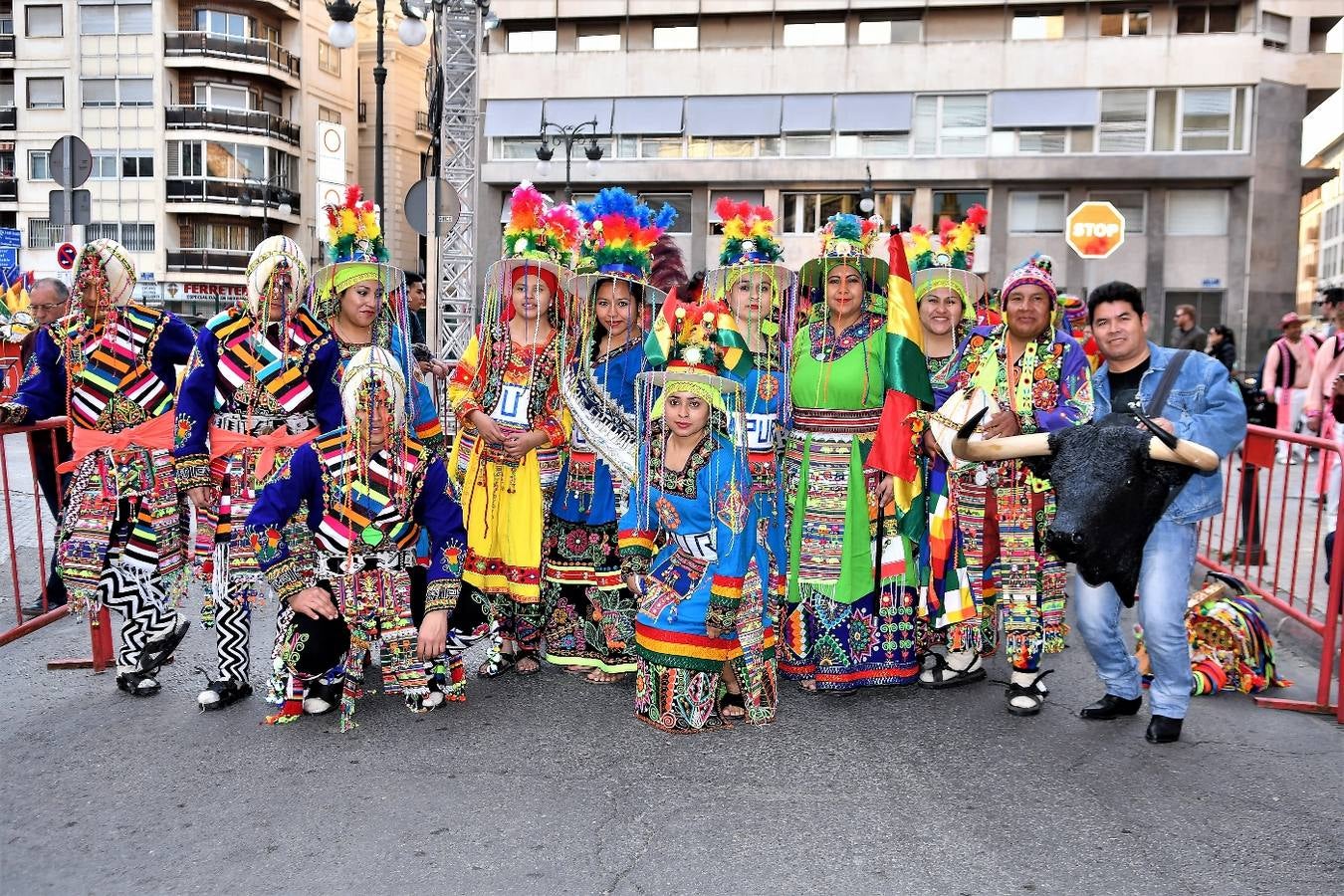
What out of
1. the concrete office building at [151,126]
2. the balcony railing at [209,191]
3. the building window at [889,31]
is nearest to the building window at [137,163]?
the concrete office building at [151,126]

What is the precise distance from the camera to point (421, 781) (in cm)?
416

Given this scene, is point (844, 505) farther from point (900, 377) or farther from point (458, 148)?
point (458, 148)

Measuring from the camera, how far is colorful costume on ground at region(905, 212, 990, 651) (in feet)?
17.5

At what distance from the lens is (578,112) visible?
33594mm

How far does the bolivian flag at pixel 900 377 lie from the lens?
520 cm

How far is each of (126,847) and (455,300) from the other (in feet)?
50.4

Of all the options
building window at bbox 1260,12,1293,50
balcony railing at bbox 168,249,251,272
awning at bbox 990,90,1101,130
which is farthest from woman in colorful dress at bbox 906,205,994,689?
balcony railing at bbox 168,249,251,272

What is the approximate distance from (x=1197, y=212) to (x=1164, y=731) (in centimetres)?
3095

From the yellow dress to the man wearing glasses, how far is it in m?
2.64

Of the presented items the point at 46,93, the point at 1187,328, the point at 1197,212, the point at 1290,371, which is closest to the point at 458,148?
the point at 1187,328

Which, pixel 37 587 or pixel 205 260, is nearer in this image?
pixel 37 587

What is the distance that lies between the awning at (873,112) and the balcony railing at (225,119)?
25174 millimetres

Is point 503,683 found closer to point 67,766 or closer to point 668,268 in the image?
point 67,766

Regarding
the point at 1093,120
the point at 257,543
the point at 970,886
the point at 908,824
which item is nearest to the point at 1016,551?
the point at 908,824
